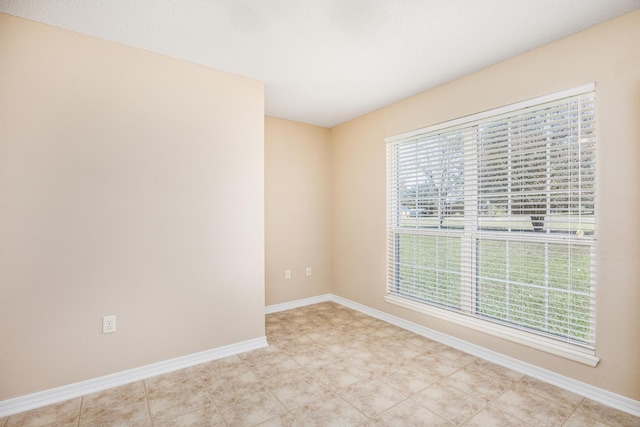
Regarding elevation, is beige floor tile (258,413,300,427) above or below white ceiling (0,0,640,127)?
below

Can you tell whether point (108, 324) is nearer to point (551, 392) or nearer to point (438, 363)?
point (438, 363)

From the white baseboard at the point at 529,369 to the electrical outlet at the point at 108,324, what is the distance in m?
2.68

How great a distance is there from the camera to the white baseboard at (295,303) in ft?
12.9

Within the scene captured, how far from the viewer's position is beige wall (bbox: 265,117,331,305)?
3982mm

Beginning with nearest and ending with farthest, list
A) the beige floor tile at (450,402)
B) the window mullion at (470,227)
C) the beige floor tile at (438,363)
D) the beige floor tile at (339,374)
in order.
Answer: the beige floor tile at (450,402) < the beige floor tile at (339,374) < the beige floor tile at (438,363) < the window mullion at (470,227)

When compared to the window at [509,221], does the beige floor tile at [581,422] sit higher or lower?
lower

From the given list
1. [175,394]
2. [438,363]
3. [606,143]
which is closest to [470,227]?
[606,143]

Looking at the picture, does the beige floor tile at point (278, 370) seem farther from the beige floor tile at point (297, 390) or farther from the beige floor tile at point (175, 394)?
the beige floor tile at point (175, 394)

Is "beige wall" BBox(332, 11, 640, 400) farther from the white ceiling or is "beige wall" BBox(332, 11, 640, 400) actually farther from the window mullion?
the window mullion

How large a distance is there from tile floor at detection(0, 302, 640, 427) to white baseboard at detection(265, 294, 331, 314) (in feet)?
3.62

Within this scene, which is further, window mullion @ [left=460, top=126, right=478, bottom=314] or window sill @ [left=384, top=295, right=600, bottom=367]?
window mullion @ [left=460, top=126, right=478, bottom=314]

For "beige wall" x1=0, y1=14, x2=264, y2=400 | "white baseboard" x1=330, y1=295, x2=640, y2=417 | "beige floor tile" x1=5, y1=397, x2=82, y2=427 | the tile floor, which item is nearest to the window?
"white baseboard" x1=330, y1=295, x2=640, y2=417

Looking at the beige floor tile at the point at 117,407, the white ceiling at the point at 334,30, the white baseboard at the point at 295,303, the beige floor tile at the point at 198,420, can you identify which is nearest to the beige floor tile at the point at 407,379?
the beige floor tile at the point at 198,420

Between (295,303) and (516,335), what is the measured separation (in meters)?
2.56
